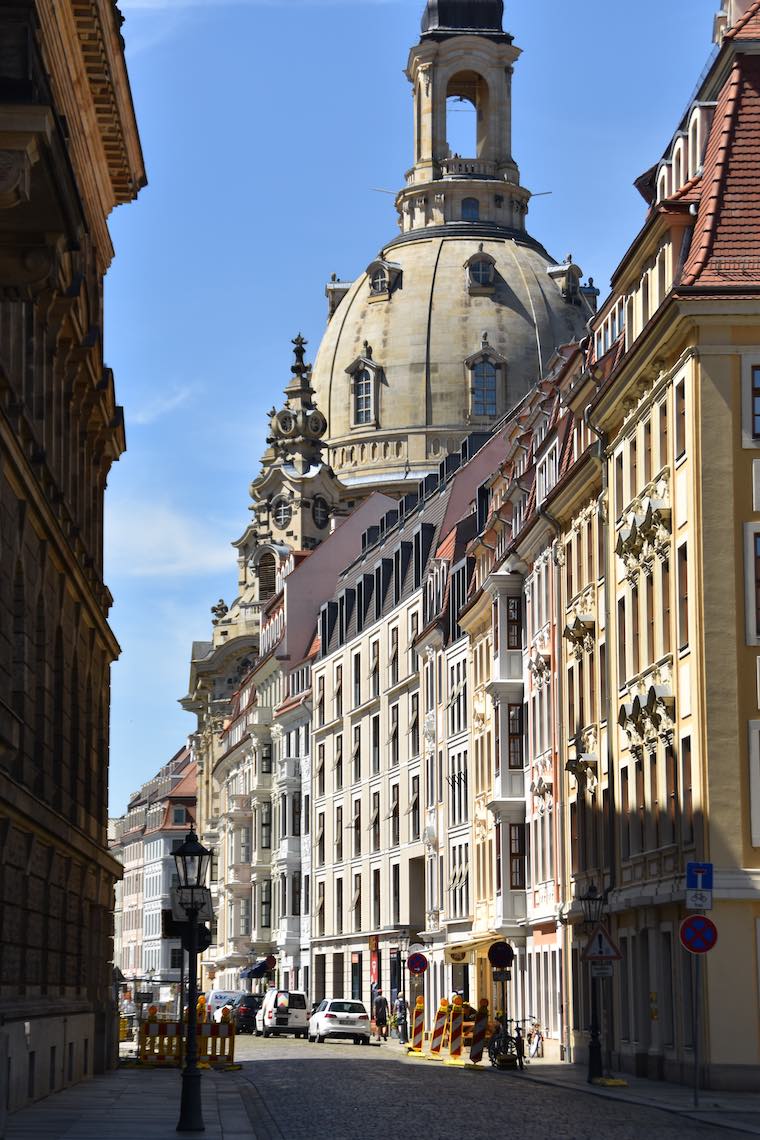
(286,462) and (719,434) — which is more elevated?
(286,462)

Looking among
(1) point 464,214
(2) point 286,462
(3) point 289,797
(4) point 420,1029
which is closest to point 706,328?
(4) point 420,1029

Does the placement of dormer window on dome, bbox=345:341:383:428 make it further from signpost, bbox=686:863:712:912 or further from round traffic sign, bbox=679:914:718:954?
round traffic sign, bbox=679:914:718:954

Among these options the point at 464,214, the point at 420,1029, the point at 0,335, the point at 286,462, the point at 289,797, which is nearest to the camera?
the point at 0,335

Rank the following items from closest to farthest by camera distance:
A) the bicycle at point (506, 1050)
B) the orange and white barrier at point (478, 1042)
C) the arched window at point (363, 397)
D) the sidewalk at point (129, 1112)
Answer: the sidewalk at point (129, 1112) → the bicycle at point (506, 1050) → the orange and white barrier at point (478, 1042) → the arched window at point (363, 397)

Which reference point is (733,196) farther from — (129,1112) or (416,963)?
(416,963)

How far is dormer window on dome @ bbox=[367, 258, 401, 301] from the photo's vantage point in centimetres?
17325

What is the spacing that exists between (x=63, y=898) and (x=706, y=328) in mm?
15442

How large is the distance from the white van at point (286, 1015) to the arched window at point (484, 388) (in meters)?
89.2

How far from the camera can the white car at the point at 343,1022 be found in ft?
246

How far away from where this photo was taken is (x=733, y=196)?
44250 mm

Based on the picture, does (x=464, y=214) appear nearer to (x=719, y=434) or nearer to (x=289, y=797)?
(x=289, y=797)

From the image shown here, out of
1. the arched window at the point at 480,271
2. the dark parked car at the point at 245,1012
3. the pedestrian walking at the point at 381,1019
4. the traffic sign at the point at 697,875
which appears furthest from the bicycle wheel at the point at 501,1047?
the arched window at the point at 480,271

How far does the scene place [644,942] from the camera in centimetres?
4716

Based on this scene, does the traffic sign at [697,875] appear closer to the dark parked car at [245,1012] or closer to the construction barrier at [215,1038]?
the construction barrier at [215,1038]
